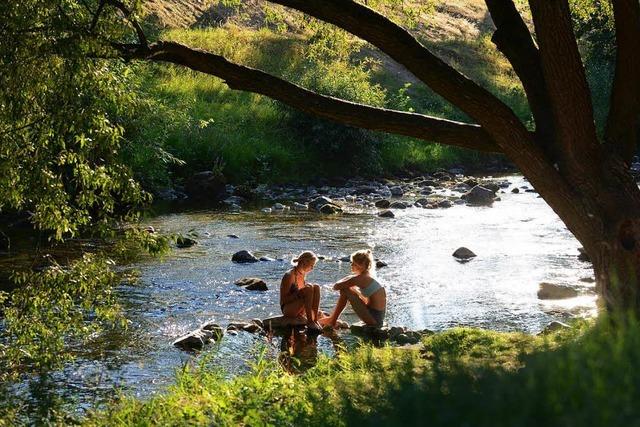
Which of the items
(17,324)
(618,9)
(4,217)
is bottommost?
(4,217)

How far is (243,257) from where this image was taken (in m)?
18.5

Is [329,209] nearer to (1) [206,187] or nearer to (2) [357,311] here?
(1) [206,187]

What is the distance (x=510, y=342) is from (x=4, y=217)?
52.0 feet

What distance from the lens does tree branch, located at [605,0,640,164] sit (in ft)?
31.2

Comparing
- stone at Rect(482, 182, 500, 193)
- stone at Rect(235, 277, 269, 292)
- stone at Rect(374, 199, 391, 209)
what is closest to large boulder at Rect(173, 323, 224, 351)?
stone at Rect(235, 277, 269, 292)

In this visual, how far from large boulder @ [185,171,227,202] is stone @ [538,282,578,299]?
556 inches

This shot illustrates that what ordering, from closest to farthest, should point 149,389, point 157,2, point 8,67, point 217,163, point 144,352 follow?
point 8,67 → point 149,389 → point 144,352 → point 217,163 → point 157,2

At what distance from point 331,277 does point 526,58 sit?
797 centimetres

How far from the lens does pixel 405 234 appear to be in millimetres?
22359

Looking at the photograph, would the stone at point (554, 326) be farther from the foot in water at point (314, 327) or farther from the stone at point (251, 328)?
the stone at point (251, 328)

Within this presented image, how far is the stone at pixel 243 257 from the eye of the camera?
1847cm

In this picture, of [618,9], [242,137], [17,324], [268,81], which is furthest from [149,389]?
[242,137]

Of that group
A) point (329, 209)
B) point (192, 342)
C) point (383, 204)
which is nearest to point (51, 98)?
point (192, 342)

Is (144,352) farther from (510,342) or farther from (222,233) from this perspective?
(222,233)
